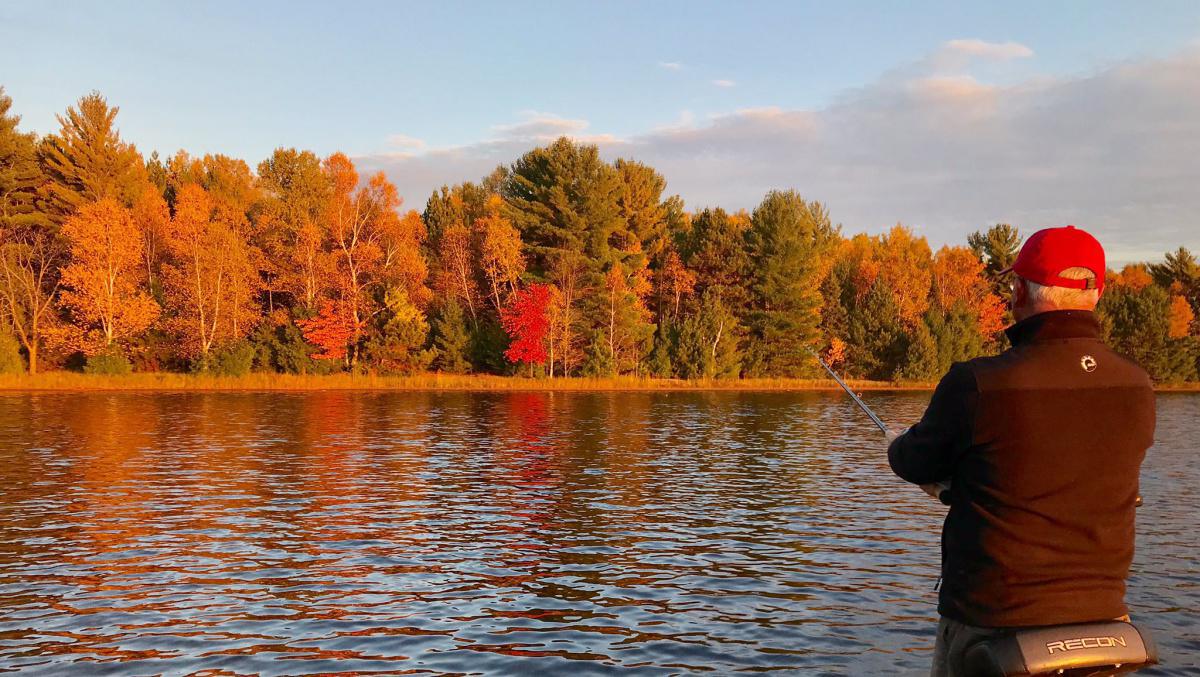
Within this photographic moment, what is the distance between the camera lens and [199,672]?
9898 millimetres

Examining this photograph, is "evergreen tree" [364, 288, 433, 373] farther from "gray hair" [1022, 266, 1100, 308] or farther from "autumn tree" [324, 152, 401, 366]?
"gray hair" [1022, 266, 1100, 308]

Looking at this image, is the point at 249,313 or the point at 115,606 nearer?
the point at 115,606

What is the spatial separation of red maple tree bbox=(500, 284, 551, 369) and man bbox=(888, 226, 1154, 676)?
69.1m

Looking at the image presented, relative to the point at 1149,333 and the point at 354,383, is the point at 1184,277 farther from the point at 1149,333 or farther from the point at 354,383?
the point at 354,383

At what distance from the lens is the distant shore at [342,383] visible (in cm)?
6266

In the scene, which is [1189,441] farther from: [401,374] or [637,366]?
[401,374]

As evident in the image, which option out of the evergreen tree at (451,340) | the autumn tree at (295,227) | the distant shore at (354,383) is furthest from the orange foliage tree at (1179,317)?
the autumn tree at (295,227)

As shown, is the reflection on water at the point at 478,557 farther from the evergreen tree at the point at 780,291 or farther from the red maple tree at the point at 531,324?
the evergreen tree at the point at 780,291

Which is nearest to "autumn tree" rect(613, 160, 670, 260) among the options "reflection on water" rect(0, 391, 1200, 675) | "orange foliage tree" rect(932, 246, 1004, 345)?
"orange foliage tree" rect(932, 246, 1004, 345)

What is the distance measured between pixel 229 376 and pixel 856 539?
59925 mm

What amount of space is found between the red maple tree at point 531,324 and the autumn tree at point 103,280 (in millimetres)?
26619

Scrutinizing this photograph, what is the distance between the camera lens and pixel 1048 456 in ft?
14.2

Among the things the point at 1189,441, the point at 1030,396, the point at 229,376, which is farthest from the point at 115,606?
the point at 229,376

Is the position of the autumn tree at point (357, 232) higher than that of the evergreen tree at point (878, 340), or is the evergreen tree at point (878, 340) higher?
the autumn tree at point (357, 232)
